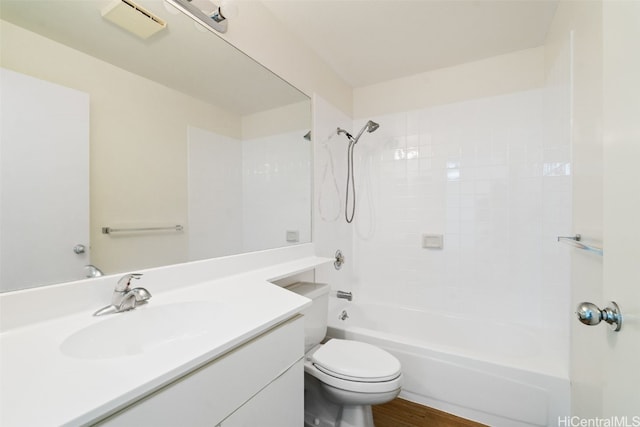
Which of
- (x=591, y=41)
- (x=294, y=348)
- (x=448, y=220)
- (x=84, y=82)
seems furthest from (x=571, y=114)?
(x=84, y=82)

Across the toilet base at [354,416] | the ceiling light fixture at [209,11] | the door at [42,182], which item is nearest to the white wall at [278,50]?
the ceiling light fixture at [209,11]

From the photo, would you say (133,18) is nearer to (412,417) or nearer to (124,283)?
(124,283)

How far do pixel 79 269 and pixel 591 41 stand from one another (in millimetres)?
2085

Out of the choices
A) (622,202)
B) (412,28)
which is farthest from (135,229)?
(412,28)

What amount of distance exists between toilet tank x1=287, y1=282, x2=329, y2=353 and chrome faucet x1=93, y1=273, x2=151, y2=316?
74cm

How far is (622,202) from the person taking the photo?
0.53 m

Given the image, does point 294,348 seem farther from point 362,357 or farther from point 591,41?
point 591,41

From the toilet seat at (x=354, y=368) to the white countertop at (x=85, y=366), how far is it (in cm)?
53

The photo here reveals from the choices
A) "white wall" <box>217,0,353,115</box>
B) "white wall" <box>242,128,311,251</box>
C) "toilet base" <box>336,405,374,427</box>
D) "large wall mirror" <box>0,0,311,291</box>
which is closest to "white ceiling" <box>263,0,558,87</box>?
"white wall" <box>217,0,353,115</box>

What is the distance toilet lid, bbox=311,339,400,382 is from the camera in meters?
1.16

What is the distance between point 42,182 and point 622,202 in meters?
1.46

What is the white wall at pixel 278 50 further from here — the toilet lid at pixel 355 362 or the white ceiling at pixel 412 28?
the toilet lid at pixel 355 362

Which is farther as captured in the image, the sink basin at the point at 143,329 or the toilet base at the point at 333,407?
the toilet base at the point at 333,407

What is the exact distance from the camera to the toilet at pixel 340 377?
1.15 meters
